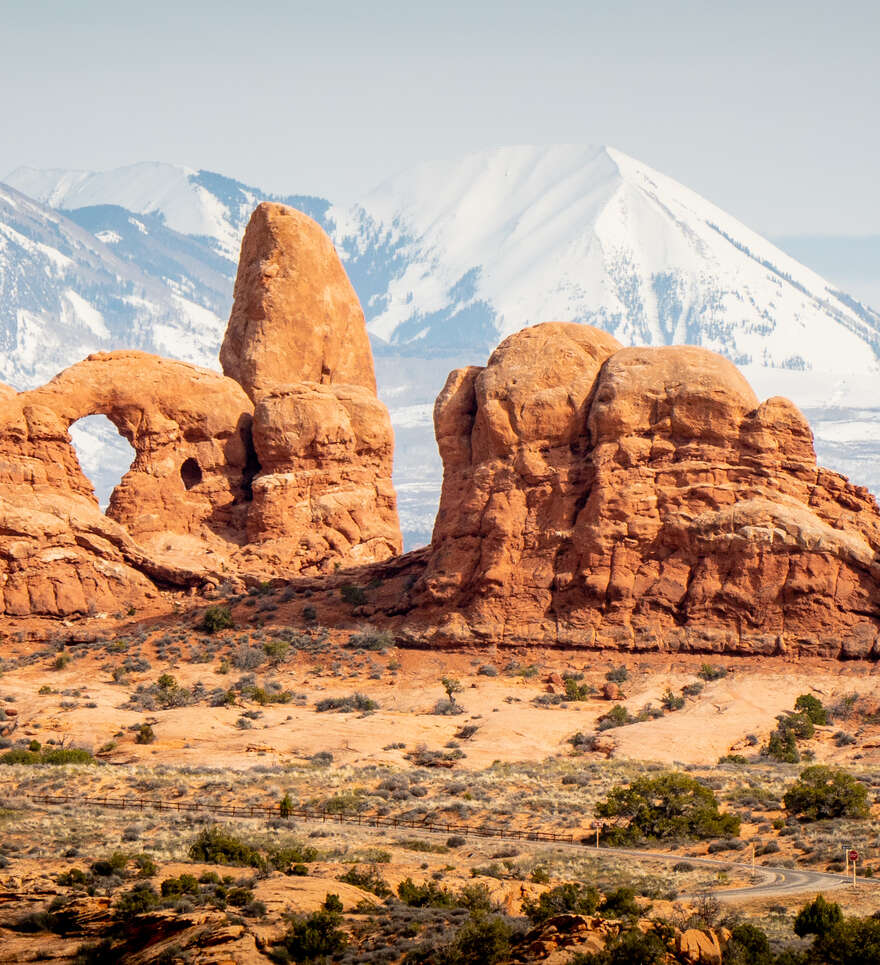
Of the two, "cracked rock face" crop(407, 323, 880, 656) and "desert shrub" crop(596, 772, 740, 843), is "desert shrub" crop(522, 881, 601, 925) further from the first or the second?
"cracked rock face" crop(407, 323, 880, 656)

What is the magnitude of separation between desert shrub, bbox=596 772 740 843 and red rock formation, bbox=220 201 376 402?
1578 inches

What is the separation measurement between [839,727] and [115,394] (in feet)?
109

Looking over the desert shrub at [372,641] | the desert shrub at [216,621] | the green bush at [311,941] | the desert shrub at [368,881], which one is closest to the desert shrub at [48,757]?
the desert shrub at [372,641]

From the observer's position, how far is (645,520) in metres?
60.2

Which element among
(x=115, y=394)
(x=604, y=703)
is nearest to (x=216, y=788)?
(x=604, y=703)

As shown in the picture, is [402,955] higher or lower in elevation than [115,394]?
lower

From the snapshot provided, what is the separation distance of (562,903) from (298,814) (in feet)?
40.4

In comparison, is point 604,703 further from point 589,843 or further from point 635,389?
point 589,843

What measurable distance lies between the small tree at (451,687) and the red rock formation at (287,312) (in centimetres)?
2344

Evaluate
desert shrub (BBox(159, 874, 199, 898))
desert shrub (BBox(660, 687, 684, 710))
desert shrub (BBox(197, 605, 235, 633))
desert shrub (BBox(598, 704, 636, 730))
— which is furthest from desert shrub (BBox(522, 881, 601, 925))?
desert shrub (BBox(197, 605, 235, 633))

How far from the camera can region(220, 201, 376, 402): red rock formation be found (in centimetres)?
7969

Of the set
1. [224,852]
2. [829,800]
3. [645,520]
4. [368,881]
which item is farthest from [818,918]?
[645,520]

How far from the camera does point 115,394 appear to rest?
7450 centimetres

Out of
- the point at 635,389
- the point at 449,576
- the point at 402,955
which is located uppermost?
the point at 635,389
